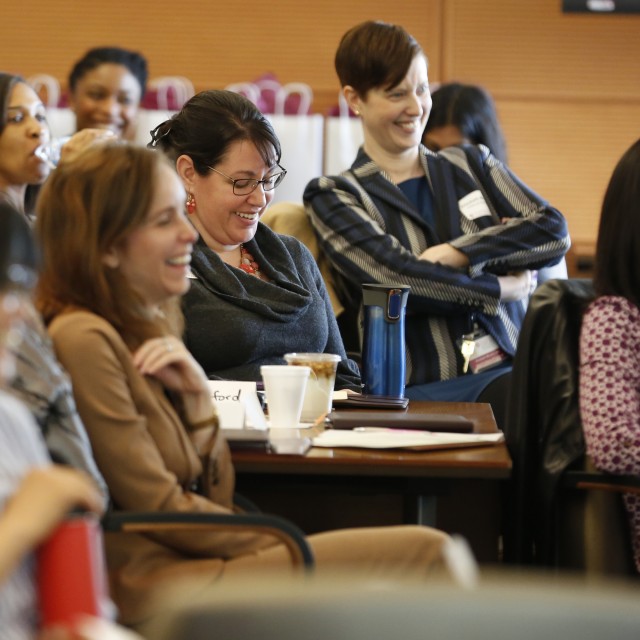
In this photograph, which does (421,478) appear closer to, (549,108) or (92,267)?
(92,267)

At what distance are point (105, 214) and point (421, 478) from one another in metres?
0.69

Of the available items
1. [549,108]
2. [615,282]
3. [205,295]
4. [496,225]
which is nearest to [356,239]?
[496,225]

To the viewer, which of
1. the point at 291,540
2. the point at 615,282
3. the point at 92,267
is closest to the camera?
the point at 291,540

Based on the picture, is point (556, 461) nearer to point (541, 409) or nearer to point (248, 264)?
point (541, 409)

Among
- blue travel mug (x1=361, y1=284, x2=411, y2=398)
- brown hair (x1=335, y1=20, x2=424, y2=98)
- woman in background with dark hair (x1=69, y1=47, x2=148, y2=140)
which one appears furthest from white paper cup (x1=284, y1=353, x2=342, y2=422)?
woman in background with dark hair (x1=69, y1=47, x2=148, y2=140)

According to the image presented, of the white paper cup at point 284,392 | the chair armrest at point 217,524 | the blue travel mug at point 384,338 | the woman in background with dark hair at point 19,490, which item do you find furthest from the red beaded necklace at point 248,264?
the woman in background with dark hair at point 19,490

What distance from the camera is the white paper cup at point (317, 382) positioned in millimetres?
2432

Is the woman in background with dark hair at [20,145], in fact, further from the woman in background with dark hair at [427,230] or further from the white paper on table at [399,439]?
the white paper on table at [399,439]

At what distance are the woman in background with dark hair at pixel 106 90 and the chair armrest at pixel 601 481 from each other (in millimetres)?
3173

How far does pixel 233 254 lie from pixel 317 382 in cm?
60

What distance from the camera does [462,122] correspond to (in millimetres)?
4316

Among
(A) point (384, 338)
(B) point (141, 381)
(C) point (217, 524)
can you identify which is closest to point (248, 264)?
(A) point (384, 338)

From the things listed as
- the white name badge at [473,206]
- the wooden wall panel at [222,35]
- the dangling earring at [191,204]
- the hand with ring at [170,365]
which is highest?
the wooden wall panel at [222,35]

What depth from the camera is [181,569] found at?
1.87 meters
